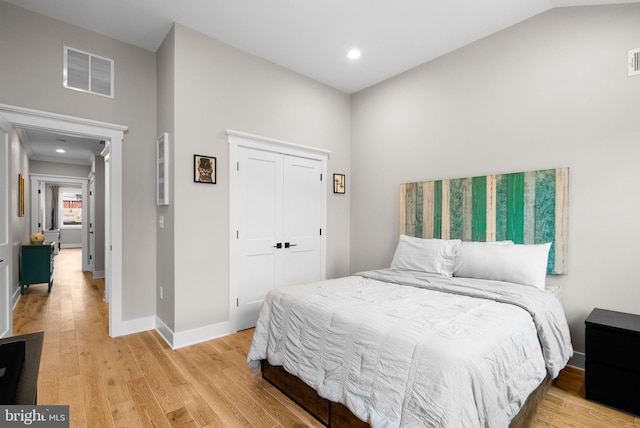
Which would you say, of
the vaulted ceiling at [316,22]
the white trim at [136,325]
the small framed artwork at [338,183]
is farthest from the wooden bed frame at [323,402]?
the vaulted ceiling at [316,22]

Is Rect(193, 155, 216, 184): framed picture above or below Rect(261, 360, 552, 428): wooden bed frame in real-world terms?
above

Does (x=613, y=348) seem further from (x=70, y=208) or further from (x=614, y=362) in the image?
(x=70, y=208)

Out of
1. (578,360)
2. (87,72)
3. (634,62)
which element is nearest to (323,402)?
(578,360)

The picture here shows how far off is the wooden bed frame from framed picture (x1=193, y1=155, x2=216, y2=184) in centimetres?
183

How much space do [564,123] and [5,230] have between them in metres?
5.02

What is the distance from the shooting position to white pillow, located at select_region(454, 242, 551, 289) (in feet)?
8.08

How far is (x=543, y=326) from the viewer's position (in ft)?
6.32

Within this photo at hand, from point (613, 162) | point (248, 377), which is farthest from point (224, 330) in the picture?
point (613, 162)

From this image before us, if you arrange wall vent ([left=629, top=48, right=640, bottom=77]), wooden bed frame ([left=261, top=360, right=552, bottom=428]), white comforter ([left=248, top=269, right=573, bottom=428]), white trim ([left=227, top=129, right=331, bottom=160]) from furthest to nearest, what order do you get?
white trim ([left=227, top=129, right=331, bottom=160])
wall vent ([left=629, top=48, right=640, bottom=77])
wooden bed frame ([left=261, top=360, right=552, bottom=428])
white comforter ([left=248, top=269, right=573, bottom=428])

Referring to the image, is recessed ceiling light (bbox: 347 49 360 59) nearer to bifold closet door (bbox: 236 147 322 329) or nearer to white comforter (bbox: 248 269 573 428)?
bifold closet door (bbox: 236 147 322 329)

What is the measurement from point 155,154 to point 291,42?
1920 mm

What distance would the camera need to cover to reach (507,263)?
2.56m

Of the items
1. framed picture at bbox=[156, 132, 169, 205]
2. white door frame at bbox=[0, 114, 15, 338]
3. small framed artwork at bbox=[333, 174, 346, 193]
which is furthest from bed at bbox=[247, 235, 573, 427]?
white door frame at bbox=[0, 114, 15, 338]

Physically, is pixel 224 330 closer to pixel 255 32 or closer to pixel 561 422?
pixel 561 422
